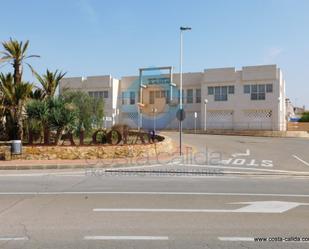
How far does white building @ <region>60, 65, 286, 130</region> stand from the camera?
5022 centimetres

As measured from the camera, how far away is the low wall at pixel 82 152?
18.4 m

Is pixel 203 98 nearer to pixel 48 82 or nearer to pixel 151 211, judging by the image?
pixel 48 82

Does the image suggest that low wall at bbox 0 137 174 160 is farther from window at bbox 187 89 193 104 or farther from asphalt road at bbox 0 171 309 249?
window at bbox 187 89 193 104

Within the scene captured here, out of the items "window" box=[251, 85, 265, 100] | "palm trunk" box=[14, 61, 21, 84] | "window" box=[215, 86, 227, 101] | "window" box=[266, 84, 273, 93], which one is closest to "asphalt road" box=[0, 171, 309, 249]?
"palm trunk" box=[14, 61, 21, 84]

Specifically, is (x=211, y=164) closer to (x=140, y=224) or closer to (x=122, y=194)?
(x=122, y=194)

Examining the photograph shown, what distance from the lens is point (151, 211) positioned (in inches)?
312

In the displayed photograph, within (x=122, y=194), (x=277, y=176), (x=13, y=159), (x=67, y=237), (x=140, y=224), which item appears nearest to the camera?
(x=67, y=237)

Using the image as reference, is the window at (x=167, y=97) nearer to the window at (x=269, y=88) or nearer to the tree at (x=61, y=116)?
the window at (x=269, y=88)

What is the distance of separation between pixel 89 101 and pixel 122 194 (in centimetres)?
2363

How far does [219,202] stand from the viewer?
9.07m

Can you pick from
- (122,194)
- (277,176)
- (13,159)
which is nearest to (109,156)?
(13,159)

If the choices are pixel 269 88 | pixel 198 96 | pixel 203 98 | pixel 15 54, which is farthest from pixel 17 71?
pixel 198 96

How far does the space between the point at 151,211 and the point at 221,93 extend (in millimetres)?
46458

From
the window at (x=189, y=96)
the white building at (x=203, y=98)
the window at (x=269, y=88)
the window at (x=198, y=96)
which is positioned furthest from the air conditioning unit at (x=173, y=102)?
the window at (x=269, y=88)
